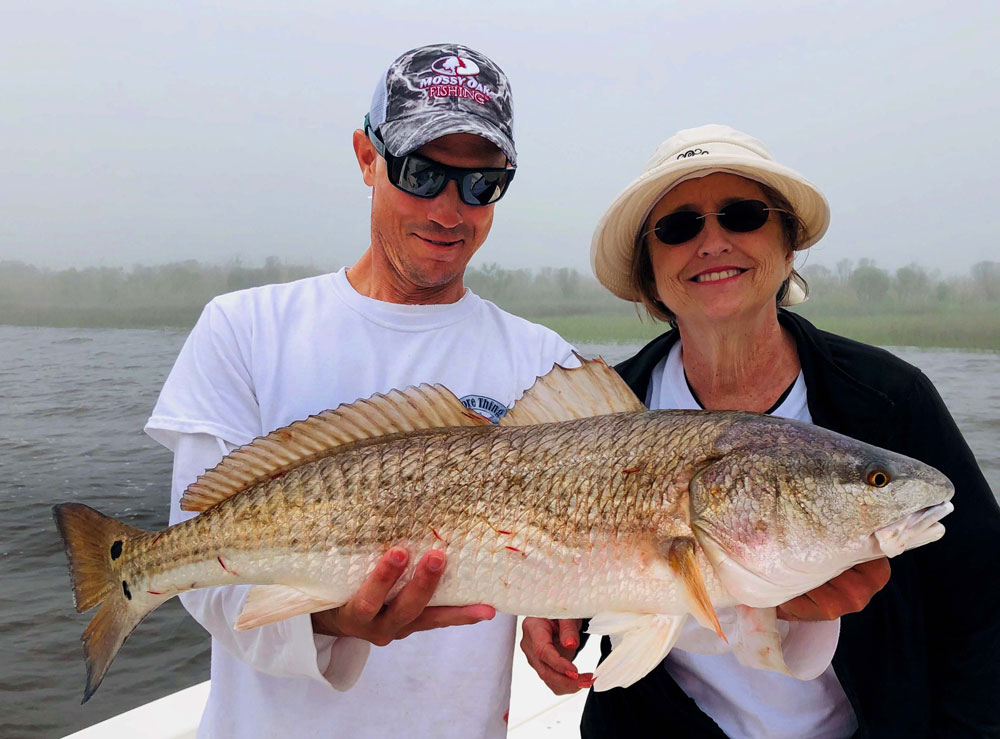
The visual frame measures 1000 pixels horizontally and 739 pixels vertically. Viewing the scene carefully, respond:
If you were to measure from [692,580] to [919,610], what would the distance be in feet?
4.64

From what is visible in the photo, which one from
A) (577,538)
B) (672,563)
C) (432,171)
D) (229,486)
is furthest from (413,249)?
(672,563)

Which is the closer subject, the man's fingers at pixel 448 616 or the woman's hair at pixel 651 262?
the man's fingers at pixel 448 616

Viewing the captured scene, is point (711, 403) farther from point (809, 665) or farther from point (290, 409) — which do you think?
point (290, 409)

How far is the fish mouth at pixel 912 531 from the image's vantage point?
6.32 ft

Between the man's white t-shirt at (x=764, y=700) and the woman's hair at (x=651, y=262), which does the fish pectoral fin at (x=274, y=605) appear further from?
the woman's hair at (x=651, y=262)

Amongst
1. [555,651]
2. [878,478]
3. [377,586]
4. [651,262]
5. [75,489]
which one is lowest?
[75,489]

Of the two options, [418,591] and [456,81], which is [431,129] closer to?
→ [456,81]

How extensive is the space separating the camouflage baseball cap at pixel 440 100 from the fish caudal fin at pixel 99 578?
1698 millimetres

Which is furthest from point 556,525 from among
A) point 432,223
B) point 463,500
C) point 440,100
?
point 440,100

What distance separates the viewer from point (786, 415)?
2.93 meters

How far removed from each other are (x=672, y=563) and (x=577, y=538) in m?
0.30

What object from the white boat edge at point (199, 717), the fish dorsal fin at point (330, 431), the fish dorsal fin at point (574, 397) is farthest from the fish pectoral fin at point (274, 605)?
the white boat edge at point (199, 717)

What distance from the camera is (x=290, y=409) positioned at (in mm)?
2418

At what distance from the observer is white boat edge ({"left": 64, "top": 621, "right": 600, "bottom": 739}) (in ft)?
13.7
